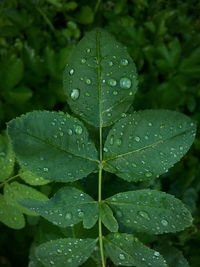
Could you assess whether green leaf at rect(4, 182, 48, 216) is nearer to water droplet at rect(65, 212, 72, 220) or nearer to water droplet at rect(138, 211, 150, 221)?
water droplet at rect(65, 212, 72, 220)

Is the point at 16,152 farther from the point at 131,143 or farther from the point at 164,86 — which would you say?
the point at 164,86

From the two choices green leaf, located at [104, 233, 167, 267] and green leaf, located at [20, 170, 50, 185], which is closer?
green leaf, located at [104, 233, 167, 267]

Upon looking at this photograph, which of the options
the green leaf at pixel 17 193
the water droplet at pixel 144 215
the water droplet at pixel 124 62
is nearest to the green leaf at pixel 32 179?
the green leaf at pixel 17 193

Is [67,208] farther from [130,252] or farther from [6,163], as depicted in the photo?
[6,163]

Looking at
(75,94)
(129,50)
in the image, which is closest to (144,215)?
(75,94)

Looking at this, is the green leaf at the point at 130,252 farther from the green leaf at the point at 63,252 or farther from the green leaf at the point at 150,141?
the green leaf at the point at 150,141

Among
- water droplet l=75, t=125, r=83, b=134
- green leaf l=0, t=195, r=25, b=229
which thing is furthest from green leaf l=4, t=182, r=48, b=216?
water droplet l=75, t=125, r=83, b=134

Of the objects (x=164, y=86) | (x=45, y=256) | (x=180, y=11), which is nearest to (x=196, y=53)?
(x=164, y=86)
